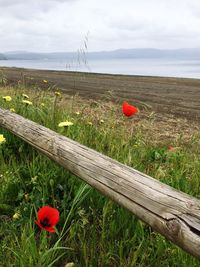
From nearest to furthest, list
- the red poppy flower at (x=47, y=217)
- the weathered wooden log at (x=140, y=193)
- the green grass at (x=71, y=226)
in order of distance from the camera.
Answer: the weathered wooden log at (x=140, y=193) → the red poppy flower at (x=47, y=217) → the green grass at (x=71, y=226)

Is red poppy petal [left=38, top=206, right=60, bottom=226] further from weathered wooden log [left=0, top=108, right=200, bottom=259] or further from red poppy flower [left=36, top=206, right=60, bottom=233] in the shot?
weathered wooden log [left=0, top=108, right=200, bottom=259]

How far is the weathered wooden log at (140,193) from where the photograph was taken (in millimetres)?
1743

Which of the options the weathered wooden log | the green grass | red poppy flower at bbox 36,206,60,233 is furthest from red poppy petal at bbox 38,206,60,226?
the weathered wooden log

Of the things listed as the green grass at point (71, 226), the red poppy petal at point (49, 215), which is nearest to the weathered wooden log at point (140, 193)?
the green grass at point (71, 226)

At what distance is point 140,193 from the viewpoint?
6.75 ft

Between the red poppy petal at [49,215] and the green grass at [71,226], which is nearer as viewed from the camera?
the red poppy petal at [49,215]

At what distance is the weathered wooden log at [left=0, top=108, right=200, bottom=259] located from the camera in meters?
1.74

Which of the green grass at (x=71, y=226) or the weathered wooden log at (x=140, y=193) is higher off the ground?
the weathered wooden log at (x=140, y=193)

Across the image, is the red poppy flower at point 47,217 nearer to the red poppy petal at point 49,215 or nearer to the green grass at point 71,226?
the red poppy petal at point 49,215

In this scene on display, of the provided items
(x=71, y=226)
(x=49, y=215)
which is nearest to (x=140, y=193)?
(x=49, y=215)

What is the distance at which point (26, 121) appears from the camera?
3998 millimetres

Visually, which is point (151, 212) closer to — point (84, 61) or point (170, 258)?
point (170, 258)

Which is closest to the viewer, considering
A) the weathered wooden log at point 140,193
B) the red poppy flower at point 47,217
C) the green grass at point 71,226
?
the weathered wooden log at point 140,193

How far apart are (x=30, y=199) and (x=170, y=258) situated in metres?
1.17
